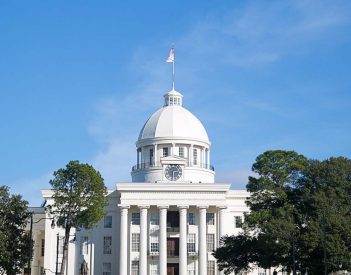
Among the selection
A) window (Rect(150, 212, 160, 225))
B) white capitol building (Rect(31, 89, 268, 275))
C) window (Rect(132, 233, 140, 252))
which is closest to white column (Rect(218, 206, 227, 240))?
white capitol building (Rect(31, 89, 268, 275))

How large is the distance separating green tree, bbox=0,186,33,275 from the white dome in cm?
3096

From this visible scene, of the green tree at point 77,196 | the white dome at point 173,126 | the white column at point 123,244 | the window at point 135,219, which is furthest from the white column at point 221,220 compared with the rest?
the green tree at point 77,196

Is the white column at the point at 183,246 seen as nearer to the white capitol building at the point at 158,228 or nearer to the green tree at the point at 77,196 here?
the white capitol building at the point at 158,228

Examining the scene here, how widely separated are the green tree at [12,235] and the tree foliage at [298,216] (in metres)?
19.8

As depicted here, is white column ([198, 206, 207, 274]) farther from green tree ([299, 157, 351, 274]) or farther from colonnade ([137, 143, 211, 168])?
green tree ([299, 157, 351, 274])

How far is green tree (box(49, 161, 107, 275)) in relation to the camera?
66688 mm

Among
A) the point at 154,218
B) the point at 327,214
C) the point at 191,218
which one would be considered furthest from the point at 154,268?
the point at 327,214

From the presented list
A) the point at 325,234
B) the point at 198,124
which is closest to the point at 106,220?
the point at 198,124

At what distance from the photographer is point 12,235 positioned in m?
67.6

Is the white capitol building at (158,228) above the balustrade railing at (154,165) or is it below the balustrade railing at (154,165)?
below

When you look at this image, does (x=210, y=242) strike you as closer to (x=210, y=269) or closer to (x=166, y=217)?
(x=210, y=269)

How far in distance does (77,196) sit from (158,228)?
23625 millimetres

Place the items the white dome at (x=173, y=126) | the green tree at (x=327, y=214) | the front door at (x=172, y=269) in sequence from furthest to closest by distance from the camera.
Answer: the white dome at (x=173, y=126) < the front door at (x=172, y=269) < the green tree at (x=327, y=214)

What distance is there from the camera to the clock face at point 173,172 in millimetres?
90812
